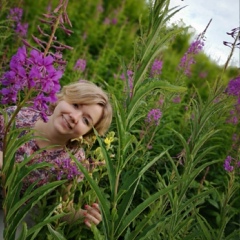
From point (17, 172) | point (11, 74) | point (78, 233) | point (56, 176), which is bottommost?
point (78, 233)

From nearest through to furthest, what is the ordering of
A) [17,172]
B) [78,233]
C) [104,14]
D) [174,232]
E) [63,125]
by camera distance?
[17,172], [174,232], [63,125], [78,233], [104,14]

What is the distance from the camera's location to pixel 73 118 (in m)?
2.42

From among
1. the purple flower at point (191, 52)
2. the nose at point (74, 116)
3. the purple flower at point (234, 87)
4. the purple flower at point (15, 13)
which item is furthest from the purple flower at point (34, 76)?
the purple flower at point (15, 13)

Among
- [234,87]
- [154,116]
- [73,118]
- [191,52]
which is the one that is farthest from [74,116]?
[191,52]

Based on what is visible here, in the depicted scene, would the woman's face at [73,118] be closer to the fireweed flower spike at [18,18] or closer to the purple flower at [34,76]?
the purple flower at [34,76]

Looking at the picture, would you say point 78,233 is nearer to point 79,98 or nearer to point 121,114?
point 79,98

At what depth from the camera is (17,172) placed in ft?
4.87

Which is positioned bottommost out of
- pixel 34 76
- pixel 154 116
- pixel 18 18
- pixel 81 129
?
pixel 81 129

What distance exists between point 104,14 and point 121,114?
685 cm

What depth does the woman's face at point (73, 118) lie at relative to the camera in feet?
7.97

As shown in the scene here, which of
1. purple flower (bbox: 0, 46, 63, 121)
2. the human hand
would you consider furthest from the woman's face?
purple flower (bbox: 0, 46, 63, 121)

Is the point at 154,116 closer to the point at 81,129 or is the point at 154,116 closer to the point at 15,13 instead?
the point at 81,129

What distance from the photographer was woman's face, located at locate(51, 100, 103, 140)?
243cm

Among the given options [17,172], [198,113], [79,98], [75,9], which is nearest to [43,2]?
[75,9]
